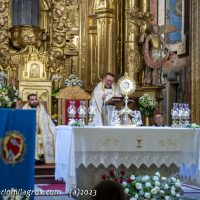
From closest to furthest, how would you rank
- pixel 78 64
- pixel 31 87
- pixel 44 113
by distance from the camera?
pixel 44 113 < pixel 31 87 < pixel 78 64

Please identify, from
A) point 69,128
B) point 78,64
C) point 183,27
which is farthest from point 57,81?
point 69,128

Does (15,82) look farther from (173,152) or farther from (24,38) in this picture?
(173,152)

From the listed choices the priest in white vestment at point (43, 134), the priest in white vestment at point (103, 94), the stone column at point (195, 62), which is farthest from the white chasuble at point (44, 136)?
the stone column at point (195, 62)

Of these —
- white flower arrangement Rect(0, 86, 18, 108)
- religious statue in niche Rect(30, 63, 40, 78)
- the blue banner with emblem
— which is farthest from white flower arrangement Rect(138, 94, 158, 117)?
the blue banner with emblem

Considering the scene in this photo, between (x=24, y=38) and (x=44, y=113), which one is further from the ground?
(x=24, y=38)

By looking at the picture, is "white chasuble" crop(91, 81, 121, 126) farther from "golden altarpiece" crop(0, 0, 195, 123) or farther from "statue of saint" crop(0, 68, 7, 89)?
"golden altarpiece" crop(0, 0, 195, 123)

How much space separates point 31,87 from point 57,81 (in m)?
1.55

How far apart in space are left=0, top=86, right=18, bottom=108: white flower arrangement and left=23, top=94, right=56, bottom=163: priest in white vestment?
472 millimetres

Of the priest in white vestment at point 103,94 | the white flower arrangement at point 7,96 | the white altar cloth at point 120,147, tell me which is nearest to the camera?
the white altar cloth at point 120,147

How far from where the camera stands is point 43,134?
41.1ft

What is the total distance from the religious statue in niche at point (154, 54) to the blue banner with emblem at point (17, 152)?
8.97m

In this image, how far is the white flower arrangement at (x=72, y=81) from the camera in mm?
14617

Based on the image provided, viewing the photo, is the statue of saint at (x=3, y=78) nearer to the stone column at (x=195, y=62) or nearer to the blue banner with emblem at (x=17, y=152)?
the stone column at (x=195, y=62)

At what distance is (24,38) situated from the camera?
50.0 feet
